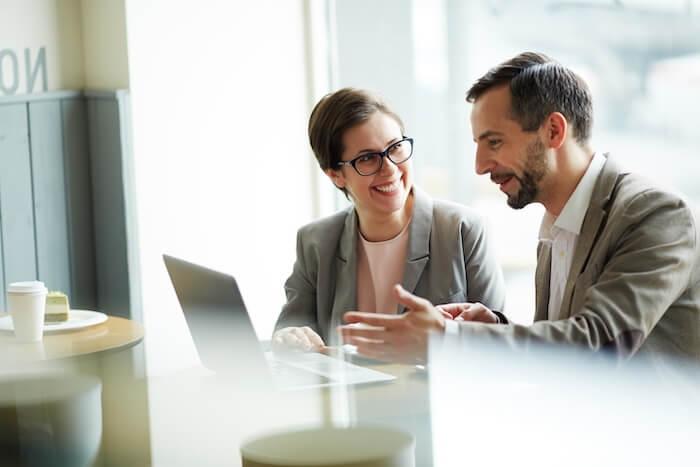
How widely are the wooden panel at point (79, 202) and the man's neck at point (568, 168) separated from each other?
171 centimetres

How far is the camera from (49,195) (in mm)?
2736

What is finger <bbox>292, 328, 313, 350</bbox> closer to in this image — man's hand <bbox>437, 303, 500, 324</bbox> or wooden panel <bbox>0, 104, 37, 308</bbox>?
man's hand <bbox>437, 303, 500, 324</bbox>

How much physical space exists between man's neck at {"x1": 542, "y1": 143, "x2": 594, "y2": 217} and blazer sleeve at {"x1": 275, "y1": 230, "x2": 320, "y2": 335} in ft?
1.75

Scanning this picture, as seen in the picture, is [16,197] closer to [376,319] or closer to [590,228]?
[590,228]

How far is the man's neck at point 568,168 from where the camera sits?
1348 millimetres

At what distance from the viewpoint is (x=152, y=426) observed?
2.11 ft

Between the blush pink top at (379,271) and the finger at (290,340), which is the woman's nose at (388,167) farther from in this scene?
the finger at (290,340)

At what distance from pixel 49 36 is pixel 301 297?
4.23 feet

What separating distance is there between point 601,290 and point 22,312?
0.80 m

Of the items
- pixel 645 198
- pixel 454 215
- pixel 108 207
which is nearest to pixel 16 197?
pixel 108 207

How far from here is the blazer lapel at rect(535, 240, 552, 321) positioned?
143 centimetres

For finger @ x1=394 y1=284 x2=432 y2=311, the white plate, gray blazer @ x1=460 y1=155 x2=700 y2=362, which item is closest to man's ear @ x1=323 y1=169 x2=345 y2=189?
the white plate

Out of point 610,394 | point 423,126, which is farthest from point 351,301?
point 423,126

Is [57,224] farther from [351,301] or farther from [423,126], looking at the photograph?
[351,301]
